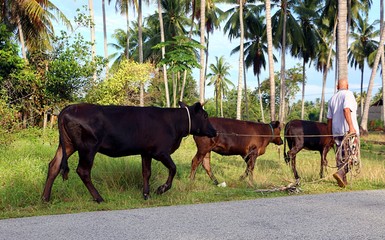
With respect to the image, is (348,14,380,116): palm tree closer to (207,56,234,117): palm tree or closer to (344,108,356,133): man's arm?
(207,56,234,117): palm tree

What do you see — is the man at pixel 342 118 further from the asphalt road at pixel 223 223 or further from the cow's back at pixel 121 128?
the cow's back at pixel 121 128

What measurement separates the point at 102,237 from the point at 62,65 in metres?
10.7

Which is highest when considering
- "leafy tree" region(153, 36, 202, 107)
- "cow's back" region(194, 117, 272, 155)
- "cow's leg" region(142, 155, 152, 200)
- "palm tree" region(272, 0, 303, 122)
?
"palm tree" region(272, 0, 303, 122)

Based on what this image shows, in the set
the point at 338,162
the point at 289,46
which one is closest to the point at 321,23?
the point at 289,46

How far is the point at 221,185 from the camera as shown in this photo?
825cm

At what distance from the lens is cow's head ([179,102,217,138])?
24.4 feet

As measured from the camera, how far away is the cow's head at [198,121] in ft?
24.4

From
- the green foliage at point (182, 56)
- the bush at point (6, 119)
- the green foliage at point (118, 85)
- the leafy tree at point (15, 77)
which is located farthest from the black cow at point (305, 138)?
the green foliage at point (182, 56)

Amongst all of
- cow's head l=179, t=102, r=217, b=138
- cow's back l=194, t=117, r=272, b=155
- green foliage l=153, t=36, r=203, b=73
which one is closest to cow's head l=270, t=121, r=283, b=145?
cow's back l=194, t=117, r=272, b=155

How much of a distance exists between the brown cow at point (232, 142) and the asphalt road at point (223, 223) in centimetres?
326

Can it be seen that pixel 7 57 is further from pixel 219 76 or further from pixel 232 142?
pixel 219 76

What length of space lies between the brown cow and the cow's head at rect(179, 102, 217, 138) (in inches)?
57.5

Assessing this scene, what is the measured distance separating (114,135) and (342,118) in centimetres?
440

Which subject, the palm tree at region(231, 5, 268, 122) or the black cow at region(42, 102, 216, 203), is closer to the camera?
the black cow at region(42, 102, 216, 203)
